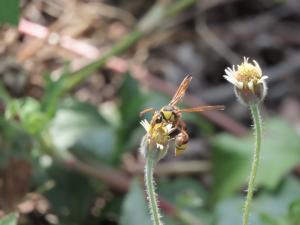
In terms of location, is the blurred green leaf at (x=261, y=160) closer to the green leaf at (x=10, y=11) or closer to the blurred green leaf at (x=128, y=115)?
the blurred green leaf at (x=128, y=115)

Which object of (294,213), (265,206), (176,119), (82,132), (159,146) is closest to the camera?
(159,146)

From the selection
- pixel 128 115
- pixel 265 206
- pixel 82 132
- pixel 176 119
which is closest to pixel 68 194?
pixel 82 132

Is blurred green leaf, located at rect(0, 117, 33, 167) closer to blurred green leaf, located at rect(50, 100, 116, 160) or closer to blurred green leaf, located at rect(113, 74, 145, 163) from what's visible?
blurred green leaf, located at rect(50, 100, 116, 160)

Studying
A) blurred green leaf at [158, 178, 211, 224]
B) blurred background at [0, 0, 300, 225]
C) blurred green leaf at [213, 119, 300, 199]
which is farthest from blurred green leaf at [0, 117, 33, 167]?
blurred green leaf at [213, 119, 300, 199]

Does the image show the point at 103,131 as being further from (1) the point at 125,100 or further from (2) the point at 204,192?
(2) the point at 204,192

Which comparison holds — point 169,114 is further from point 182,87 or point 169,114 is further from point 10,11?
point 10,11

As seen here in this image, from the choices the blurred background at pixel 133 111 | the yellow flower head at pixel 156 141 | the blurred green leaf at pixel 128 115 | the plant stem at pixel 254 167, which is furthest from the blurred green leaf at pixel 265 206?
the yellow flower head at pixel 156 141

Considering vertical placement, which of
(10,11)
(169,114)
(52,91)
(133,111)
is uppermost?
(133,111)
